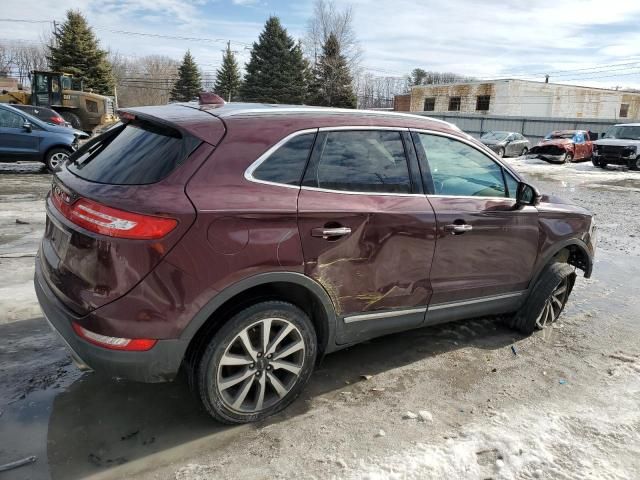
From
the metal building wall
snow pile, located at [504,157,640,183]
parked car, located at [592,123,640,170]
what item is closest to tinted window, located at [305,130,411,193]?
snow pile, located at [504,157,640,183]

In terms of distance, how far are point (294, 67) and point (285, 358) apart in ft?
157

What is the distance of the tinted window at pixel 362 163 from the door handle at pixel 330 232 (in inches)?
10.4

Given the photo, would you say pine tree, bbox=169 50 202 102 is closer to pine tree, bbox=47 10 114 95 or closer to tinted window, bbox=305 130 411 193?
pine tree, bbox=47 10 114 95

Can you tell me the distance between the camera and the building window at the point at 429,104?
52.4 meters

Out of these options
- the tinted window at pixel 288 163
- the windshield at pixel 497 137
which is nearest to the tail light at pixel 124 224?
the tinted window at pixel 288 163

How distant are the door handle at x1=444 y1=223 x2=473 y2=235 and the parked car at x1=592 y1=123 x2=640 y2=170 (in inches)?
818

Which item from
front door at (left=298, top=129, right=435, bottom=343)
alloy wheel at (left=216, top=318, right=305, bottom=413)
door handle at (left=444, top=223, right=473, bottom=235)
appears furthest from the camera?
door handle at (left=444, top=223, right=473, bottom=235)

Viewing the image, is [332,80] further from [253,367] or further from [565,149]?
[253,367]

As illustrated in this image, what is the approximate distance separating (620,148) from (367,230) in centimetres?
2166

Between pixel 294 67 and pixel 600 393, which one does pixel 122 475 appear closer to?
pixel 600 393

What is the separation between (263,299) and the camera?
9.08 feet

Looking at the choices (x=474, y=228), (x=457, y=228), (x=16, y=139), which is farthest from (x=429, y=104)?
(x=457, y=228)

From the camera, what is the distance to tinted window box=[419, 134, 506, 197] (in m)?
3.51

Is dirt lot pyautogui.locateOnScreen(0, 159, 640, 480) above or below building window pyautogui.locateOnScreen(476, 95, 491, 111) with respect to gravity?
below
